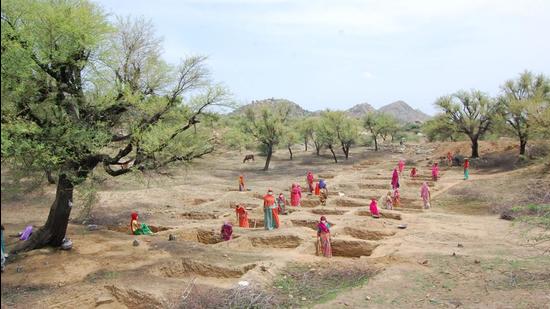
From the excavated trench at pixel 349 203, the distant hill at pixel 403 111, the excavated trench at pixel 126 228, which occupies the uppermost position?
the distant hill at pixel 403 111

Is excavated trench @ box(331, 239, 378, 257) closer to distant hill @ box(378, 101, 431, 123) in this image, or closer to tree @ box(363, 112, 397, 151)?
tree @ box(363, 112, 397, 151)

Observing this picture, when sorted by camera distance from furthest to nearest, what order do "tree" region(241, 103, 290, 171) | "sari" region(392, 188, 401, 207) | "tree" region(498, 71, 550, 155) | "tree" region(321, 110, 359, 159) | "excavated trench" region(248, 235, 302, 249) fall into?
1. "tree" region(321, 110, 359, 159)
2. "tree" region(241, 103, 290, 171)
3. "tree" region(498, 71, 550, 155)
4. "sari" region(392, 188, 401, 207)
5. "excavated trench" region(248, 235, 302, 249)

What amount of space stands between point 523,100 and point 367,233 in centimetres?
2372

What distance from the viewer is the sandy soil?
10359mm

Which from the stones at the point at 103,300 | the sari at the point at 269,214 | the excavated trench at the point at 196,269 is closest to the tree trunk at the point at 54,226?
the excavated trench at the point at 196,269

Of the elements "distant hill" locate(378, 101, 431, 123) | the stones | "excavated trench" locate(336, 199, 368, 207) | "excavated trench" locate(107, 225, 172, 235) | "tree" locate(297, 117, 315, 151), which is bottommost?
the stones

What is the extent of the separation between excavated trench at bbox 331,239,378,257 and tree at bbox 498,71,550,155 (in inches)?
805

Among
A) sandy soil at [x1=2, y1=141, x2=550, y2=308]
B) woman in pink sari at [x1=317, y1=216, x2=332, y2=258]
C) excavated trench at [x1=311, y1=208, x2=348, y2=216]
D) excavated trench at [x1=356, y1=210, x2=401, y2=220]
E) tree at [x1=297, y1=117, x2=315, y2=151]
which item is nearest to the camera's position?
sandy soil at [x1=2, y1=141, x2=550, y2=308]

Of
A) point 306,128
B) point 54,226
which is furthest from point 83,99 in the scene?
point 306,128

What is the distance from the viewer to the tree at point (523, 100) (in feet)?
105

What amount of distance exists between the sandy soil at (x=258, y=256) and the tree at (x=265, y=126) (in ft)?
51.0

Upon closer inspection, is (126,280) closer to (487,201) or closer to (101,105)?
(101,105)

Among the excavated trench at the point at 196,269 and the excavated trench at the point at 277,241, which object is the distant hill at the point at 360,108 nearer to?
the excavated trench at the point at 277,241

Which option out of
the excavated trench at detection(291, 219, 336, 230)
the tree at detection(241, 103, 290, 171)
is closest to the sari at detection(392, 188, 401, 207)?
the excavated trench at detection(291, 219, 336, 230)
